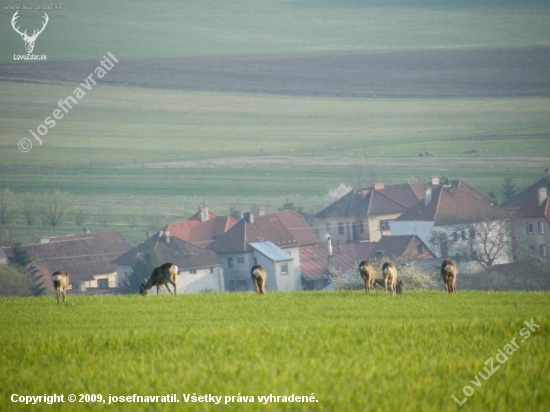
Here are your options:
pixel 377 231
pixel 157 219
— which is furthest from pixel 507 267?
pixel 157 219

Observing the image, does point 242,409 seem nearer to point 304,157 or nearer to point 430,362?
point 430,362

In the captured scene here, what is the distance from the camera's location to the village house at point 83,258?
11969 cm

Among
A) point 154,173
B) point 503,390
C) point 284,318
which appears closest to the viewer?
point 503,390

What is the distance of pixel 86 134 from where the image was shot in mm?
191000

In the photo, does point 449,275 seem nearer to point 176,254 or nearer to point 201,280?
point 201,280

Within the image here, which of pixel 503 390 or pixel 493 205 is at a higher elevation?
pixel 493 205

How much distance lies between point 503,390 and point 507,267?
293 feet

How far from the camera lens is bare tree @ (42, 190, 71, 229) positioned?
465 feet

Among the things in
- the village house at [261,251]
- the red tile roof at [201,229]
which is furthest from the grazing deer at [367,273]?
the red tile roof at [201,229]

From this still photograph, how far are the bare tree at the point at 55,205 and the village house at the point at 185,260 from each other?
22777mm

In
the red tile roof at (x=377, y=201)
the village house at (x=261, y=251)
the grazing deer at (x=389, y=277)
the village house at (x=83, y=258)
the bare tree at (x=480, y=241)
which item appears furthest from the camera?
the red tile roof at (x=377, y=201)

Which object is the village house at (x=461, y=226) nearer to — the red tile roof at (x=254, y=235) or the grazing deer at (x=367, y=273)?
the red tile roof at (x=254, y=235)

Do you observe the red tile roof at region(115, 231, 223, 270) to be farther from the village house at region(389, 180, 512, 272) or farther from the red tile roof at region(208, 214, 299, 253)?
the village house at region(389, 180, 512, 272)

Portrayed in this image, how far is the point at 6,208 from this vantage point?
13988cm
